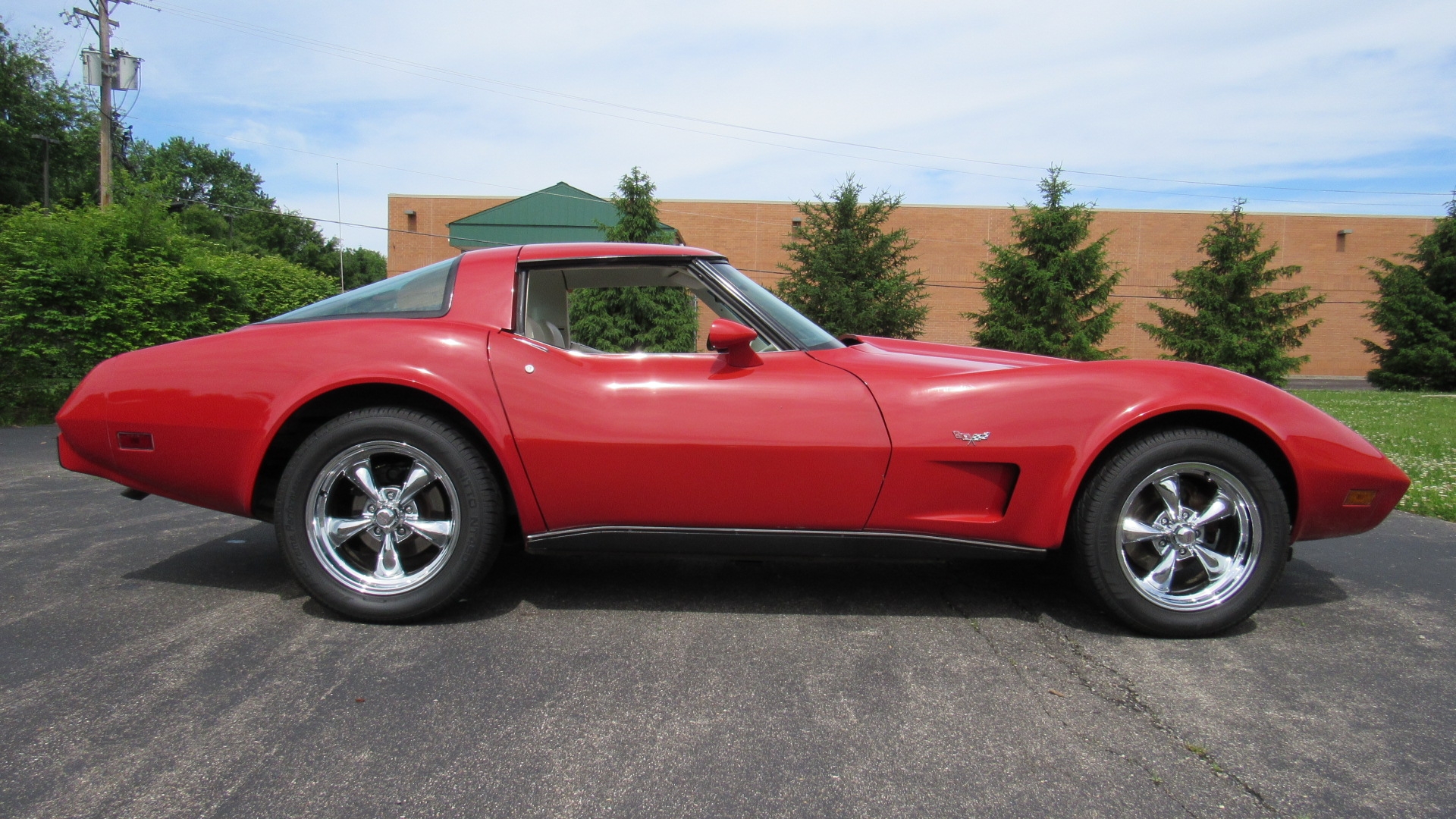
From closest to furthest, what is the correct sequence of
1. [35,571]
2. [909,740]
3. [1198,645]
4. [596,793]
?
[596,793] < [909,740] < [1198,645] < [35,571]

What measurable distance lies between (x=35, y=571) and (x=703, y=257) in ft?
9.70

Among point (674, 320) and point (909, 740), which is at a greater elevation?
point (674, 320)

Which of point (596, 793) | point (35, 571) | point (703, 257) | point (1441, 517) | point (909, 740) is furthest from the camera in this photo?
point (1441, 517)

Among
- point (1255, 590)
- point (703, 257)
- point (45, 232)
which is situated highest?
point (45, 232)

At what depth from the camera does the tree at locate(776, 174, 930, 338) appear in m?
20.7

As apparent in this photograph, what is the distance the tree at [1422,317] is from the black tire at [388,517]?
94.4 ft

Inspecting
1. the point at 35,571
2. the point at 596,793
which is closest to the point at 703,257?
the point at 596,793

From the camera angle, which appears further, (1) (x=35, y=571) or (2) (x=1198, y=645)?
(1) (x=35, y=571)

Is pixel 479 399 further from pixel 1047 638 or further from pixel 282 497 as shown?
pixel 1047 638

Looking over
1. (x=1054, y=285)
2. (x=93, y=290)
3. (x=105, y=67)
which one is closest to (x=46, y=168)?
(x=105, y=67)

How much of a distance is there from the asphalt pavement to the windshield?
0.98 metres

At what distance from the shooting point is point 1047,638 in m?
2.53

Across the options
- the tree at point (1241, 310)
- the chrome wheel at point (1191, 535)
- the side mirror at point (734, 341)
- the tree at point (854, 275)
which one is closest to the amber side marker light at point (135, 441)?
the side mirror at point (734, 341)

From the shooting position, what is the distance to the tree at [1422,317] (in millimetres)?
22359
